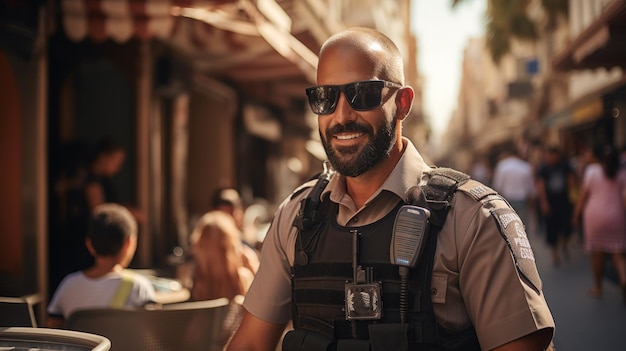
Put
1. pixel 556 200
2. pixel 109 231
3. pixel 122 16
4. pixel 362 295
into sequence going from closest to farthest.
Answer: pixel 362 295
pixel 109 231
pixel 122 16
pixel 556 200

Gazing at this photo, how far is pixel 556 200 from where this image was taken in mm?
11469

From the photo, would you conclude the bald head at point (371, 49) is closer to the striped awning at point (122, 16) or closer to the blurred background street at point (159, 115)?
the blurred background street at point (159, 115)

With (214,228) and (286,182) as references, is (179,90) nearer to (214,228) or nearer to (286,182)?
(214,228)

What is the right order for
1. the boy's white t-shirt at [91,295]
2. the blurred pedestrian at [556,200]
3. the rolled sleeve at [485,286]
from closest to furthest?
the rolled sleeve at [485,286] → the boy's white t-shirt at [91,295] → the blurred pedestrian at [556,200]

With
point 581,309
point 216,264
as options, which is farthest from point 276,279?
point 581,309

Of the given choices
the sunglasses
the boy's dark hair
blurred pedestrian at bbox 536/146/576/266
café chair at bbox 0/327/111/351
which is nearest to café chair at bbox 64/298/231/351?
the boy's dark hair

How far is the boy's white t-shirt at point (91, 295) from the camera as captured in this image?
351cm

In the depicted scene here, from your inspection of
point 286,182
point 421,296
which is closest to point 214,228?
point 421,296

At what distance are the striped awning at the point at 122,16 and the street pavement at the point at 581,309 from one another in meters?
4.02

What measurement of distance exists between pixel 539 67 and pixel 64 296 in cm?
2665

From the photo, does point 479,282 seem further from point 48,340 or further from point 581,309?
point 581,309

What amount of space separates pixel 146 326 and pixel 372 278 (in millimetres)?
1203

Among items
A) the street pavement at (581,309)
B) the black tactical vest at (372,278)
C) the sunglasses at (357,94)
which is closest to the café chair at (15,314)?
the black tactical vest at (372,278)

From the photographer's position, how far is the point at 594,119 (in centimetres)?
1683
